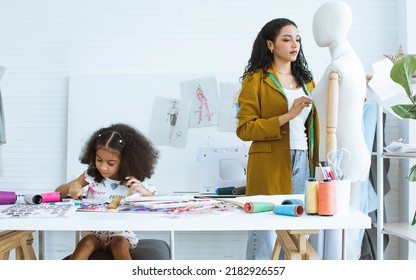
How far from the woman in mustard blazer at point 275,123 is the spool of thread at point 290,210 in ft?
2.12

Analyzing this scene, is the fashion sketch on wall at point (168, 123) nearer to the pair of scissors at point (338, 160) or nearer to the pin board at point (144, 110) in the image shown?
the pin board at point (144, 110)

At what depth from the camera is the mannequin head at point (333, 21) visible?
5.79 feet

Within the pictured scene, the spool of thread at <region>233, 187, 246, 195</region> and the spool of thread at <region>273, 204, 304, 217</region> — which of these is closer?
the spool of thread at <region>273, 204, 304, 217</region>

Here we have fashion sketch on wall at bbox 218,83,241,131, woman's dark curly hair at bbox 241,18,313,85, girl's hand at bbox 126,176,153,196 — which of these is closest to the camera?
girl's hand at bbox 126,176,153,196

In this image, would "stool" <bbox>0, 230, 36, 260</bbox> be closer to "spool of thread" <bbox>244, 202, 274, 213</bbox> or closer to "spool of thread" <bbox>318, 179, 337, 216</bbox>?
"spool of thread" <bbox>244, 202, 274, 213</bbox>

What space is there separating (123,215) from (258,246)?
2.90 ft

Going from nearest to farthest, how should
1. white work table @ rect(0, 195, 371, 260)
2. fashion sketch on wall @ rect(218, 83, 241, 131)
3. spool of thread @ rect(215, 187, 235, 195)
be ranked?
white work table @ rect(0, 195, 371, 260), spool of thread @ rect(215, 187, 235, 195), fashion sketch on wall @ rect(218, 83, 241, 131)

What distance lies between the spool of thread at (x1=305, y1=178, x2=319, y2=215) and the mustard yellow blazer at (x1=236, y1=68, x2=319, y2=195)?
0.65 m

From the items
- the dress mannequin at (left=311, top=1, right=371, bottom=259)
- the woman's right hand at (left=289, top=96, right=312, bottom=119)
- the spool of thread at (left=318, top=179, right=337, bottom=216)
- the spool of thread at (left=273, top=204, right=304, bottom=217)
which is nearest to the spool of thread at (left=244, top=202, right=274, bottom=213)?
the spool of thread at (left=273, top=204, right=304, bottom=217)

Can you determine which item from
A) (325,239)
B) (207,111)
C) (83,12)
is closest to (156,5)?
(83,12)

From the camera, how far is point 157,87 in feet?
11.1

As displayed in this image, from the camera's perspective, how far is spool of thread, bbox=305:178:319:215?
136cm

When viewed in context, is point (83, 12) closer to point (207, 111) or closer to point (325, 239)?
point (207, 111)

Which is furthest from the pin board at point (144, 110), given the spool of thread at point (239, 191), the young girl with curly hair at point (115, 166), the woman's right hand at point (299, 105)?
the woman's right hand at point (299, 105)
